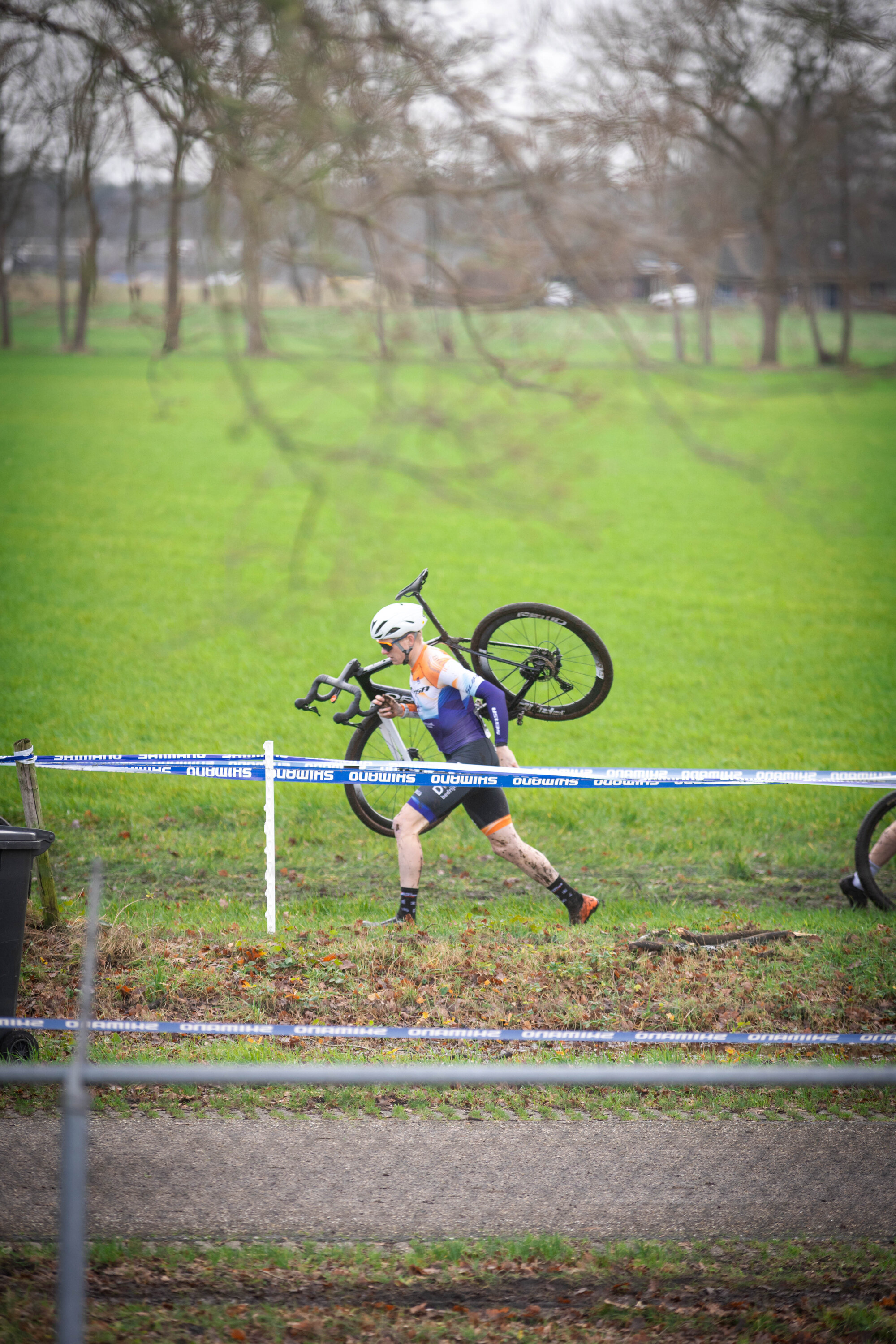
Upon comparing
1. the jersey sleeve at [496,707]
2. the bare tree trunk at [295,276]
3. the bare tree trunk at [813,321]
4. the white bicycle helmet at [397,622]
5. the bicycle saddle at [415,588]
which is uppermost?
the bare tree trunk at [295,276]

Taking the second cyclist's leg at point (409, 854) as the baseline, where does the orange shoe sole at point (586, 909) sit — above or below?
below

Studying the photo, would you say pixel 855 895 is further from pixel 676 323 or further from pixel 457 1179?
pixel 676 323

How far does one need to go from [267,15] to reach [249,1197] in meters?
5.11

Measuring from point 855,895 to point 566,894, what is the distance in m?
2.38

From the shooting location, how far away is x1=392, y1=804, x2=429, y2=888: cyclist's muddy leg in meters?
7.70

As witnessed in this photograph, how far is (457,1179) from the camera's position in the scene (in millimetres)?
5090

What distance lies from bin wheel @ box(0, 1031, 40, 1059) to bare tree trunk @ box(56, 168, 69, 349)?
144 inches

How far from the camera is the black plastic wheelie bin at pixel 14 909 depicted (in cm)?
612

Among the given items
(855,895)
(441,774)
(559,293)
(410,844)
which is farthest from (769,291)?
(855,895)

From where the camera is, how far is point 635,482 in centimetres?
3147

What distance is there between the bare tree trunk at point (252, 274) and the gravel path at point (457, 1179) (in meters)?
3.75

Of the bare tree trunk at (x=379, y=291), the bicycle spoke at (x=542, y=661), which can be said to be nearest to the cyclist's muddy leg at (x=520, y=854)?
the bicycle spoke at (x=542, y=661)

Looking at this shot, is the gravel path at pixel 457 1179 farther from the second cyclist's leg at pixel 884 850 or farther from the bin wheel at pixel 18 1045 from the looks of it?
the second cyclist's leg at pixel 884 850

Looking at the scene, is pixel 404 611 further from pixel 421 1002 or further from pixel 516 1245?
pixel 516 1245
